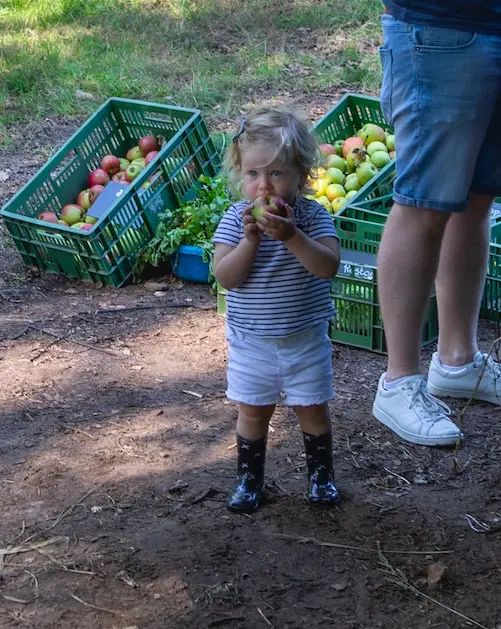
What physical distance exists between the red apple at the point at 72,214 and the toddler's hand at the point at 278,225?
304 centimetres

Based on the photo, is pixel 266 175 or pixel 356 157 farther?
pixel 356 157

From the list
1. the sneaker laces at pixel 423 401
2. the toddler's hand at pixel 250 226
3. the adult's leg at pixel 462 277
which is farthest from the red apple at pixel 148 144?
the toddler's hand at pixel 250 226

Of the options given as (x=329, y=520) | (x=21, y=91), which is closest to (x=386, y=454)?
(x=329, y=520)

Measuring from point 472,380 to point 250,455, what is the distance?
1.14 meters

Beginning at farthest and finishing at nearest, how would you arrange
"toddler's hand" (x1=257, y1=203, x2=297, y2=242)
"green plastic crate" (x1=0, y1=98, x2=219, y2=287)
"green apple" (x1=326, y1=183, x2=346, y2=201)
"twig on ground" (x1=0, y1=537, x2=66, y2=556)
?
"green plastic crate" (x1=0, y1=98, x2=219, y2=287) → "green apple" (x1=326, y1=183, x2=346, y2=201) → "twig on ground" (x1=0, y1=537, x2=66, y2=556) → "toddler's hand" (x1=257, y1=203, x2=297, y2=242)

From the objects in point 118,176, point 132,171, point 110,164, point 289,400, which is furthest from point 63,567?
point 110,164

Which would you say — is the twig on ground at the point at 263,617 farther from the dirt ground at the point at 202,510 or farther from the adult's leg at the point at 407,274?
the adult's leg at the point at 407,274

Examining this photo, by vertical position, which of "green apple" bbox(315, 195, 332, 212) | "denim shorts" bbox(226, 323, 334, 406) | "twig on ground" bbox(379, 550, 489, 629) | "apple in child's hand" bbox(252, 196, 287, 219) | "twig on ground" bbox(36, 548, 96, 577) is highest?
"apple in child's hand" bbox(252, 196, 287, 219)

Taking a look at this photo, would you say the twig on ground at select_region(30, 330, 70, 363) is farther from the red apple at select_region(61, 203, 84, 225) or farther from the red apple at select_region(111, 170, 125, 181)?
the red apple at select_region(111, 170, 125, 181)

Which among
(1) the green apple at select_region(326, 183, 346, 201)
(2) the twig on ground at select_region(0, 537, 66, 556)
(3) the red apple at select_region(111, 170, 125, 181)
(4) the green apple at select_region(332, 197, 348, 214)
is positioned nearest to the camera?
(2) the twig on ground at select_region(0, 537, 66, 556)

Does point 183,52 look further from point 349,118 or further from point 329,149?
point 329,149

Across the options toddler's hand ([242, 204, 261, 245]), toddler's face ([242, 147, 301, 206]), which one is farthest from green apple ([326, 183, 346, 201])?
toddler's hand ([242, 204, 261, 245])

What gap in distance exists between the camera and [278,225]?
257 centimetres

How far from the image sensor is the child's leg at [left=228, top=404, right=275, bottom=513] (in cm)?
296
